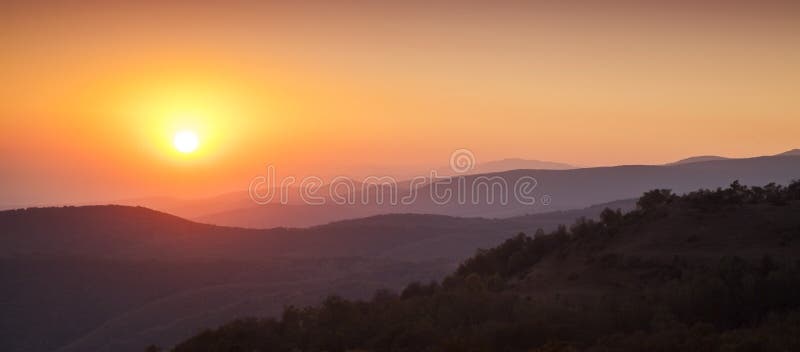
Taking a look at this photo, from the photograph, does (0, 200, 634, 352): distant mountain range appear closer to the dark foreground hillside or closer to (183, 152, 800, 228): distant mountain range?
the dark foreground hillside

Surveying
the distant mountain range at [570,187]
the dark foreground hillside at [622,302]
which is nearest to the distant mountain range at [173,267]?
the dark foreground hillside at [622,302]

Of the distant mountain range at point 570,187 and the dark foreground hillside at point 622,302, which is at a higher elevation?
the distant mountain range at point 570,187

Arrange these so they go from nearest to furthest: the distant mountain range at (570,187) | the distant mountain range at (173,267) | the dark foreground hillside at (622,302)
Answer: the dark foreground hillside at (622,302) → the distant mountain range at (173,267) → the distant mountain range at (570,187)

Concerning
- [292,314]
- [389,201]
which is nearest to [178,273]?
A: [292,314]

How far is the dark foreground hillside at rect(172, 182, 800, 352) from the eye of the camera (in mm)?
14617

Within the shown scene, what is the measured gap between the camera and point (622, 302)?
17.3m

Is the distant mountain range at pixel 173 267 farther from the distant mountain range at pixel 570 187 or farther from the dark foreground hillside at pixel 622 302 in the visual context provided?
the distant mountain range at pixel 570 187

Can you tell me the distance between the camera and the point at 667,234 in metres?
24.5

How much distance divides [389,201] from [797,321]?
144 m

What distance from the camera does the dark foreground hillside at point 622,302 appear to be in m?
14.6

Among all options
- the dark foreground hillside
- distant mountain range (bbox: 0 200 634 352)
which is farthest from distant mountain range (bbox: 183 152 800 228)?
the dark foreground hillside

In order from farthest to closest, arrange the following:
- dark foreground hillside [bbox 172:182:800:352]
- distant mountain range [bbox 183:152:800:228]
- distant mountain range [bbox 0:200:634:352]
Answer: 1. distant mountain range [bbox 183:152:800:228]
2. distant mountain range [bbox 0:200:634:352]
3. dark foreground hillside [bbox 172:182:800:352]

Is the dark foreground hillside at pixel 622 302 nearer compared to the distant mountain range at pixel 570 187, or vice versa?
the dark foreground hillside at pixel 622 302

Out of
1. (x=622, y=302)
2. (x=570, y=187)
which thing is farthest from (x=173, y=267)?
(x=570, y=187)
